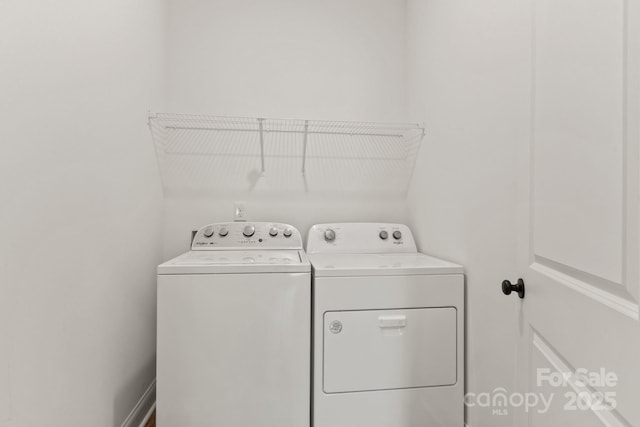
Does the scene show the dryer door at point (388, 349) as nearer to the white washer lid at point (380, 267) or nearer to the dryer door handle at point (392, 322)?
the dryer door handle at point (392, 322)

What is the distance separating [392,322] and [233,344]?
2.27ft

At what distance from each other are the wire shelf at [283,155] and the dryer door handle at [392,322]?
1019 mm

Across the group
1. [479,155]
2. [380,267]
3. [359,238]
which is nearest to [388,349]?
[380,267]

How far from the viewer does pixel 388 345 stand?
135cm

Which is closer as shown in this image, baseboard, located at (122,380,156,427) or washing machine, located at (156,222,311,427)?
washing machine, located at (156,222,311,427)

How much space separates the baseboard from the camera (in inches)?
57.3

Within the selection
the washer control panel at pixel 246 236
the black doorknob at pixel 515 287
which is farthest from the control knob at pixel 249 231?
the black doorknob at pixel 515 287

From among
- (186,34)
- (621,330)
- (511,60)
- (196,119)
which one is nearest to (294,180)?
(196,119)

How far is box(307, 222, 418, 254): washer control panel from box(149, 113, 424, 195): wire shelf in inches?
12.1

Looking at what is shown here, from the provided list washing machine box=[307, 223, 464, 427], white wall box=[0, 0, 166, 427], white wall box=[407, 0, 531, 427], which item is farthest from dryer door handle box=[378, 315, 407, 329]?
white wall box=[0, 0, 166, 427]

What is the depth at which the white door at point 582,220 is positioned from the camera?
1.84ft

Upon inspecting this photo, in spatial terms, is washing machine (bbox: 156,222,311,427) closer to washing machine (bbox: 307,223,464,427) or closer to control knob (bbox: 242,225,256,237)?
washing machine (bbox: 307,223,464,427)

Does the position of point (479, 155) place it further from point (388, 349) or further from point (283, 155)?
point (283, 155)

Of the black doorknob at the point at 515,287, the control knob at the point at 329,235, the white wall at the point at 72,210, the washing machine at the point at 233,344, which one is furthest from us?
the control knob at the point at 329,235
